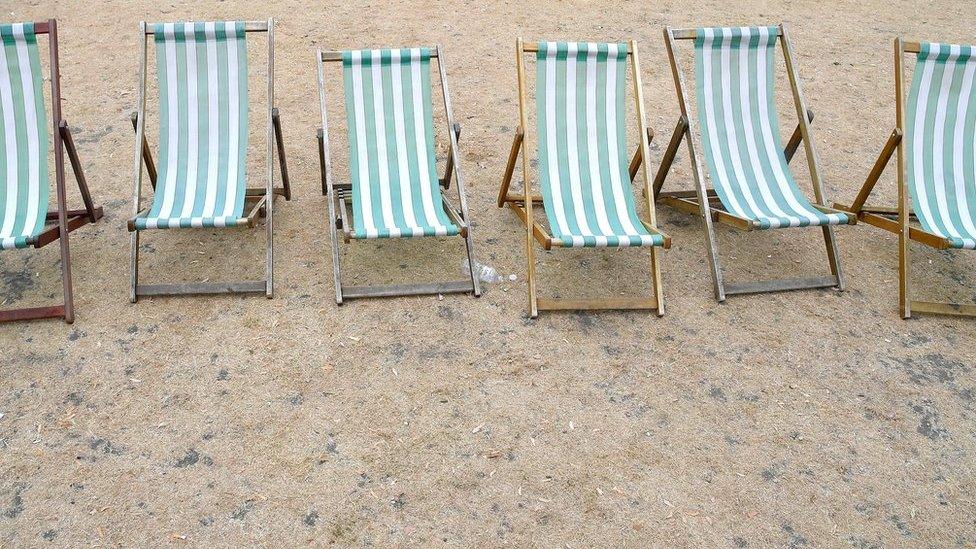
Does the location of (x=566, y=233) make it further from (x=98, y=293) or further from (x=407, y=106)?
(x=98, y=293)

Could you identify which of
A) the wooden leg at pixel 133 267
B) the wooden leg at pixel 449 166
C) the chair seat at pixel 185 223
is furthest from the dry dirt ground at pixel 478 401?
the chair seat at pixel 185 223

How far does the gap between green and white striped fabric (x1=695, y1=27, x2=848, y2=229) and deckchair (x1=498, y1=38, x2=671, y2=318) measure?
1.23 ft

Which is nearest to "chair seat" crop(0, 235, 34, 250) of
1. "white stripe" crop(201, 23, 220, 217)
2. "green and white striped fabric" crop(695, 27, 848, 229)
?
"white stripe" crop(201, 23, 220, 217)

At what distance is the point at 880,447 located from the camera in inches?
119

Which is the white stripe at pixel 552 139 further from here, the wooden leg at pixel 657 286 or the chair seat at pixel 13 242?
the chair seat at pixel 13 242

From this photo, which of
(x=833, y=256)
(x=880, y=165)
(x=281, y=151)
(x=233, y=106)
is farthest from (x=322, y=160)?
(x=880, y=165)

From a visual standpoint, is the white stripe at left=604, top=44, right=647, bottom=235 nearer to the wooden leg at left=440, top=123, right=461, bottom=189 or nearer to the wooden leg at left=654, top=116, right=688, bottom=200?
the wooden leg at left=654, top=116, right=688, bottom=200

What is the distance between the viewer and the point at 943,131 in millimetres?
4047

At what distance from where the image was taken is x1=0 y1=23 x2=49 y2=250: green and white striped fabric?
11.9ft

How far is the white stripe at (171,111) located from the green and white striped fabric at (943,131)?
3623 millimetres

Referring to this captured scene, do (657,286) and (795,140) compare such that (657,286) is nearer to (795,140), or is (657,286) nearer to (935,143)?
(795,140)

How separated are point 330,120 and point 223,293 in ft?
6.21

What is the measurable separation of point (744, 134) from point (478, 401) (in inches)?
81.2

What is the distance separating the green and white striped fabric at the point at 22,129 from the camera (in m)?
3.64
